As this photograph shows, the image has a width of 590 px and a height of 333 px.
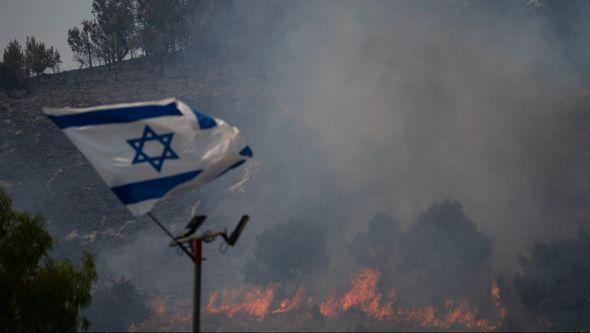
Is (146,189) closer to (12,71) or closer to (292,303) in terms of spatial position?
(292,303)

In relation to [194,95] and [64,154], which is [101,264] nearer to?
[64,154]

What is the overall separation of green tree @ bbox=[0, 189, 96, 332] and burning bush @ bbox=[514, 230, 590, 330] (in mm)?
30989

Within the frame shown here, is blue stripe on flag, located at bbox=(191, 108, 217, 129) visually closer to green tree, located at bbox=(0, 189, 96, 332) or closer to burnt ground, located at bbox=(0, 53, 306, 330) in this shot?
green tree, located at bbox=(0, 189, 96, 332)

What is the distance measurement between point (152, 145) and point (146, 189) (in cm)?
99

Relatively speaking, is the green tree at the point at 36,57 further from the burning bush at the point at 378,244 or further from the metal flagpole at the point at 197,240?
the metal flagpole at the point at 197,240

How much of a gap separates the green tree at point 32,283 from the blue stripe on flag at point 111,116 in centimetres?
675

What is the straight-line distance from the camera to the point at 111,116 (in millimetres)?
11727

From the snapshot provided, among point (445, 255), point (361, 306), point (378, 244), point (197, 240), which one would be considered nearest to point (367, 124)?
point (378, 244)

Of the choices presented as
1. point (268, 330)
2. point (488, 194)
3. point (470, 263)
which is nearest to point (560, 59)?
point (488, 194)

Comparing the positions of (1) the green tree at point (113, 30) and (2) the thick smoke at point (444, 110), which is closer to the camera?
(2) the thick smoke at point (444, 110)

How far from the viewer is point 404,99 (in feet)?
245

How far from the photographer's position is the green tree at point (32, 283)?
16594 mm

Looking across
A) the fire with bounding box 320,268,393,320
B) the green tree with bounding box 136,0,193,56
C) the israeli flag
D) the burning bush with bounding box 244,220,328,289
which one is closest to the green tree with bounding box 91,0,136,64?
the green tree with bounding box 136,0,193,56

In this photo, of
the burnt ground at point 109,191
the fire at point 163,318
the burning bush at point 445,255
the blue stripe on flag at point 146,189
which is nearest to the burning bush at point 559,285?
the burning bush at point 445,255
